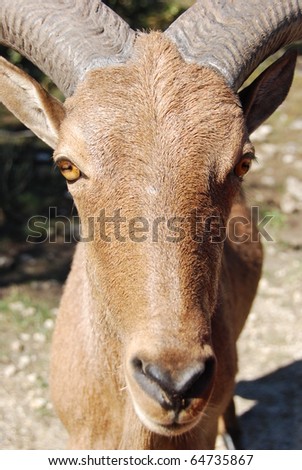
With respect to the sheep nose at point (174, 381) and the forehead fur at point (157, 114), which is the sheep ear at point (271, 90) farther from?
the sheep nose at point (174, 381)

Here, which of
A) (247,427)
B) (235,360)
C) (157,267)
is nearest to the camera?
(157,267)

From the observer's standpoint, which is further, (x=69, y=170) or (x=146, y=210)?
(x=69, y=170)

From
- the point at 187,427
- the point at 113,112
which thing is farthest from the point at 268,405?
the point at 113,112

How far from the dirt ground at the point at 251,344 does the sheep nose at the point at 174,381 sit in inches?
162

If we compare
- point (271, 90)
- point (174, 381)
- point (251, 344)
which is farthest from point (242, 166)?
point (251, 344)

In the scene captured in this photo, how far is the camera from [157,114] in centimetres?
468

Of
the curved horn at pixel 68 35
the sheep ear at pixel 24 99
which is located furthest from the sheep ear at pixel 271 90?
the sheep ear at pixel 24 99

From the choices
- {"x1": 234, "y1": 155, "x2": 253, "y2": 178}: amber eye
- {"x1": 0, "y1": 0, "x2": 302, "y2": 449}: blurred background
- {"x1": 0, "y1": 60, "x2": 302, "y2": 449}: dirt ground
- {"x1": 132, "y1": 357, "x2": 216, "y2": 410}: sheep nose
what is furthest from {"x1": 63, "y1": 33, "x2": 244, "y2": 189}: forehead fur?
{"x1": 0, "y1": 60, "x2": 302, "y2": 449}: dirt ground

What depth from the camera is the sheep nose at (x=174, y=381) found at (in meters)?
3.98

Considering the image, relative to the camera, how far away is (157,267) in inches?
170

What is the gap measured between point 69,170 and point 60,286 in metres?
5.83

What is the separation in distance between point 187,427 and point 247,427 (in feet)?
14.7

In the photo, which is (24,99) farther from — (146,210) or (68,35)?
(146,210)
